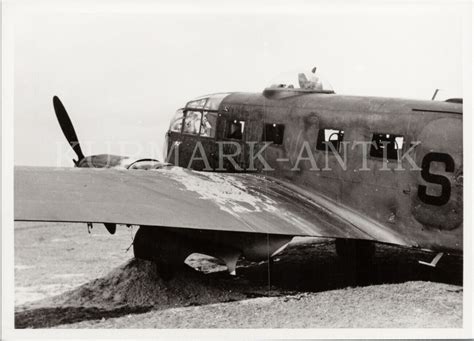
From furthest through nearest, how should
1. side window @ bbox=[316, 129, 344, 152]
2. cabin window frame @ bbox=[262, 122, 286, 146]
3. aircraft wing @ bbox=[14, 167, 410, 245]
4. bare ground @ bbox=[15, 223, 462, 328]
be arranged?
1. cabin window frame @ bbox=[262, 122, 286, 146]
2. side window @ bbox=[316, 129, 344, 152]
3. bare ground @ bbox=[15, 223, 462, 328]
4. aircraft wing @ bbox=[14, 167, 410, 245]

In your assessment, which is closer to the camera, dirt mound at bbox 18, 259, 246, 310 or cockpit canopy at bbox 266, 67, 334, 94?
dirt mound at bbox 18, 259, 246, 310

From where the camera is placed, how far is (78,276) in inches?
320

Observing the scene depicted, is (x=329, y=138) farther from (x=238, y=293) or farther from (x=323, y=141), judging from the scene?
(x=238, y=293)

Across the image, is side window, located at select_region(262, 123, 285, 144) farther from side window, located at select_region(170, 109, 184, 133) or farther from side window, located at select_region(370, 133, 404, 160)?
side window, located at select_region(170, 109, 184, 133)

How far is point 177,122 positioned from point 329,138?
11.6 feet

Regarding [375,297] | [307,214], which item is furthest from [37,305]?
[375,297]

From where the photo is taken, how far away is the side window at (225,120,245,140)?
9375mm

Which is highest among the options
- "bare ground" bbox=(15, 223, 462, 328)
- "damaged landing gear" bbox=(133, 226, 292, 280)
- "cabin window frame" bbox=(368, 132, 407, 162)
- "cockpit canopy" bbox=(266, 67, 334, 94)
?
"cockpit canopy" bbox=(266, 67, 334, 94)

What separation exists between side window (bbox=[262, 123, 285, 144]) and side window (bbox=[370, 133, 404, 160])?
1.66 m

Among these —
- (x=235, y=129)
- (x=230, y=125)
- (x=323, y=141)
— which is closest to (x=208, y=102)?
(x=230, y=125)

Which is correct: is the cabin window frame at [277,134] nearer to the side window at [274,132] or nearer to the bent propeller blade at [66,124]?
the side window at [274,132]

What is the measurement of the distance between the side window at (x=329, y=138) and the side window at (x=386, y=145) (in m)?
0.52

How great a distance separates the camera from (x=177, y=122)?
1055 centimetres

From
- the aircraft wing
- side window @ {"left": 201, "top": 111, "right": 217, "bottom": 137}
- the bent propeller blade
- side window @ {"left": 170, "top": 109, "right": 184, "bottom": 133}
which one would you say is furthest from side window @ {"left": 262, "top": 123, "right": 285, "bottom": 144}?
the bent propeller blade
